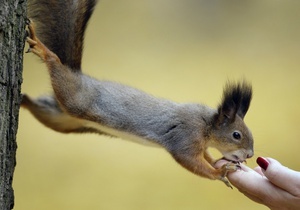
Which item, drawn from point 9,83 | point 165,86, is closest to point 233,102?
point 9,83

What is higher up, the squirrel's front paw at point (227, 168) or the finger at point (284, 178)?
the finger at point (284, 178)

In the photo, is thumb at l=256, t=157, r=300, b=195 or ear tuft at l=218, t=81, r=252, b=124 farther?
ear tuft at l=218, t=81, r=252, b=124

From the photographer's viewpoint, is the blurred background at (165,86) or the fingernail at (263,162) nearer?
the fingernail at (263,162)

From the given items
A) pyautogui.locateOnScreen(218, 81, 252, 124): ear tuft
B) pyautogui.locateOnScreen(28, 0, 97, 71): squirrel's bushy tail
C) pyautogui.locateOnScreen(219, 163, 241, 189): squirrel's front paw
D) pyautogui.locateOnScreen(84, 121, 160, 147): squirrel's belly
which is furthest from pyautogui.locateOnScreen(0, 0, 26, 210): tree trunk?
pyautogui.locateOnScreen(218, 81, 252, 124): ear tuft

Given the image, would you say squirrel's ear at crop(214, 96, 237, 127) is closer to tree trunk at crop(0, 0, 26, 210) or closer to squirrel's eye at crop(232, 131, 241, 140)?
squirrel's eye at crop(232, 131, 241, 140)

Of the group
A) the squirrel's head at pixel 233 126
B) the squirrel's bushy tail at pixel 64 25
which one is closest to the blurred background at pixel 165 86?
the squirrel's head at pixel 233 126

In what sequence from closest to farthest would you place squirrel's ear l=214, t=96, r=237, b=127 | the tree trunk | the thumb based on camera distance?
the tree trunk < the thumb < squirrel's ear l=214, t=96, r=237, b=127

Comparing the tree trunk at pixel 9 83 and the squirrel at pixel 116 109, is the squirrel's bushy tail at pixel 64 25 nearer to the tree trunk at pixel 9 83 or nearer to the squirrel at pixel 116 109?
the squirrel at pixel 116 109

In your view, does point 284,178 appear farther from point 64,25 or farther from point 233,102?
point 64,25
